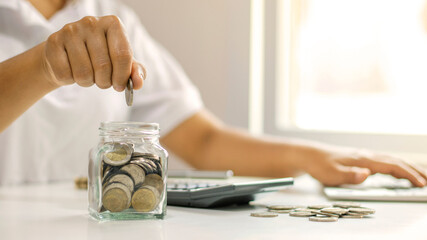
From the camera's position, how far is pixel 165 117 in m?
1.40

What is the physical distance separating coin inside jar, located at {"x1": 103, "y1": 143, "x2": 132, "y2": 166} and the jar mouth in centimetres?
2

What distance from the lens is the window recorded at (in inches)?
66.4

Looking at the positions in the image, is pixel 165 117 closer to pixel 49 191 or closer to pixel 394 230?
pixel 49 191

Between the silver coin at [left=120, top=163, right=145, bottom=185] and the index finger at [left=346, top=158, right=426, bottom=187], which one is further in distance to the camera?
the index finger at [left=346, top=158, right=426, bottom=187]

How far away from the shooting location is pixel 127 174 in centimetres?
62

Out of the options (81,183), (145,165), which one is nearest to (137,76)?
(145,165)

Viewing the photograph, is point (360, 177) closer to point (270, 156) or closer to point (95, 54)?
point (270, 156)

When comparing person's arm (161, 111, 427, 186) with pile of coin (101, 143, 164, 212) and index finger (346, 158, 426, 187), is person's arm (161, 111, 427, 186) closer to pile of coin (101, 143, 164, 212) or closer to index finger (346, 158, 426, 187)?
index finger (346, 158, 426, 187)

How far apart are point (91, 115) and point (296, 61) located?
2.66ft

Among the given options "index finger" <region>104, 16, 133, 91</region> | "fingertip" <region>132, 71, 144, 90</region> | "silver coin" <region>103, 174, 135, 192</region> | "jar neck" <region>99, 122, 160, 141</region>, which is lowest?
"silver coin" <region>103, 174, 135, 192</region>

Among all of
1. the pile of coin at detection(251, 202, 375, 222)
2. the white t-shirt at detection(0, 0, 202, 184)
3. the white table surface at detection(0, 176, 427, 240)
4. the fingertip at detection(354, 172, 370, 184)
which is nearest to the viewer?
the white table surface at detection(0, 176, 427, 240)

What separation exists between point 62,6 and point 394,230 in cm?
91

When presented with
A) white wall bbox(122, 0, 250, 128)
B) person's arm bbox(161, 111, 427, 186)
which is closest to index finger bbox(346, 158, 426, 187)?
person's arm bbox(161, 111, 427, 186)

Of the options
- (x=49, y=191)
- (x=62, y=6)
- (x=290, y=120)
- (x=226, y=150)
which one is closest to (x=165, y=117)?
(x=226, y=150)
